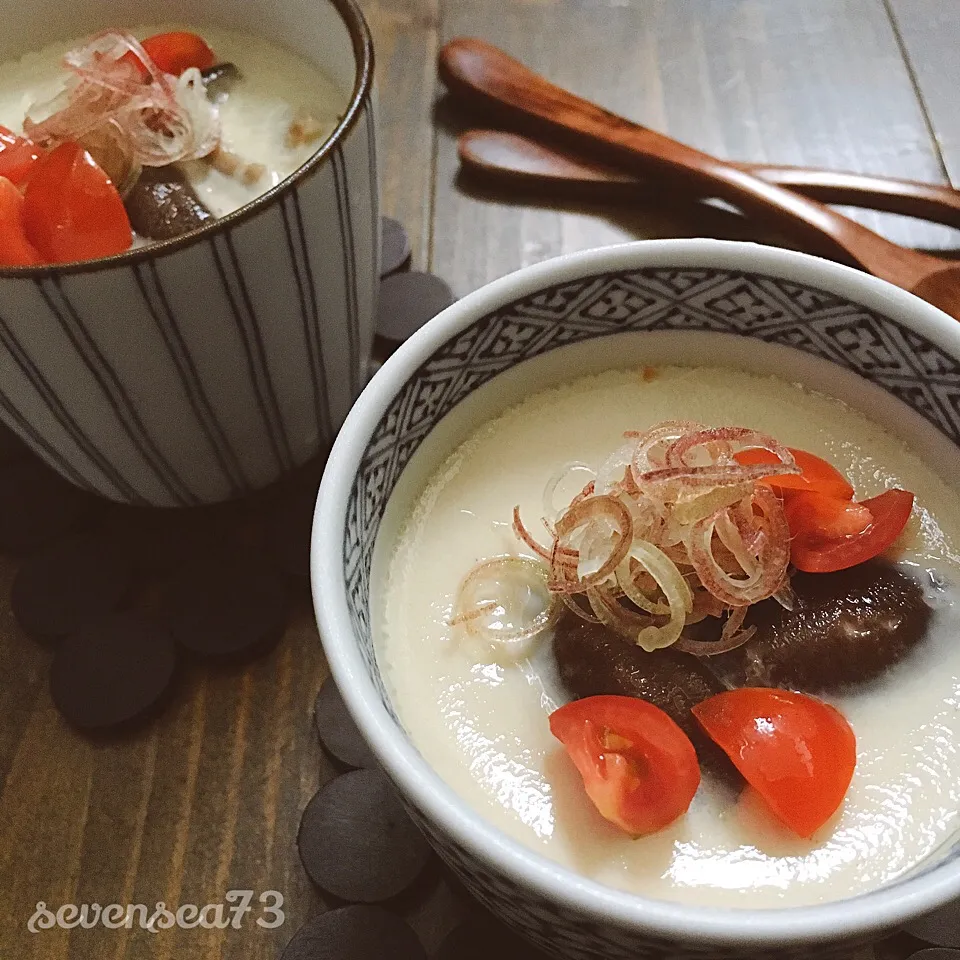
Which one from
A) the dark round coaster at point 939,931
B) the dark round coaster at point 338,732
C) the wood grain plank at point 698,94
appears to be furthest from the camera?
the wood grain plank at point 698,94

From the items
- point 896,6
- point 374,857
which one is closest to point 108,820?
point 374,857

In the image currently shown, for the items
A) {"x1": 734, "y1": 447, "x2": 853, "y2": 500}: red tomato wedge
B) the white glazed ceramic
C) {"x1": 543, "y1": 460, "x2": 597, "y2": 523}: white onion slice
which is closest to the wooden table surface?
the white glazed ceramic

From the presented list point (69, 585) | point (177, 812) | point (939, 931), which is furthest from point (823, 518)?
point (69, 585)

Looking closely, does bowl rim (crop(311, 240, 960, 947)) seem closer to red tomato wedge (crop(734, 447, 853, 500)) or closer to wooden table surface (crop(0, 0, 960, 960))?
red tomato wedge (crop(734, 447, 853, 500))

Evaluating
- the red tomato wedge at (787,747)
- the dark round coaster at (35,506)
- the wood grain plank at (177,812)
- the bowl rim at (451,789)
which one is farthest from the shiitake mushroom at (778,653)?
the dark round coaster at (35,506)

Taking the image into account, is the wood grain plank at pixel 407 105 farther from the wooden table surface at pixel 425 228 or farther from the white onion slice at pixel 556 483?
the white onion slice at pixel 556 483

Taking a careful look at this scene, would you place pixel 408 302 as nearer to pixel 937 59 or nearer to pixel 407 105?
pixel 407 105

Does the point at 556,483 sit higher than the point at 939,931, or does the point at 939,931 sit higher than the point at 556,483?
the point at 556,483
